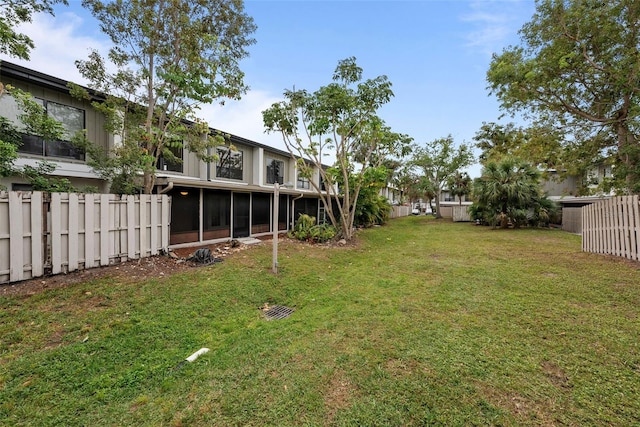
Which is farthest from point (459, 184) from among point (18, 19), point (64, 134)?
point (18, 19)

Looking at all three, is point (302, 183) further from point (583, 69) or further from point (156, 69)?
point (583, 69)

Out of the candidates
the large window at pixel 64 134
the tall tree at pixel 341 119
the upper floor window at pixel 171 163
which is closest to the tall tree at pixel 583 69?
the tall tree at pixel 341 119

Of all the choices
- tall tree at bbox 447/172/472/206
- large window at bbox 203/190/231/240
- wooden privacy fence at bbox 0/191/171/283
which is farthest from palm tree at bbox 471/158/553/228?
wooden privacy fence at bbox 0/191/171/283

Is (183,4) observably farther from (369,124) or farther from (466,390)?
(466,390)

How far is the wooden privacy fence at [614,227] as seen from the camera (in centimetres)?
603

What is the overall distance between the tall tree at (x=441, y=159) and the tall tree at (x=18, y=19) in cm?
2607

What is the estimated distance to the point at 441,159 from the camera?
81.3ft

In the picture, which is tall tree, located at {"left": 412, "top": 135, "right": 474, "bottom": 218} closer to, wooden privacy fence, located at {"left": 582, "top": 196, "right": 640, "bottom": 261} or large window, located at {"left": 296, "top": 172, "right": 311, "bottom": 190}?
large window, located at {"left": 296, "top": 172, "right": 311, "bottom": 190}

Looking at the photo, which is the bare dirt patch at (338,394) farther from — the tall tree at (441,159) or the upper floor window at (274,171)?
the tall tree at (441,159)

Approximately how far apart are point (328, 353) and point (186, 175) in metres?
10.4

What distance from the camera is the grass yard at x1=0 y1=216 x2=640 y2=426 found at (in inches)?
79.0

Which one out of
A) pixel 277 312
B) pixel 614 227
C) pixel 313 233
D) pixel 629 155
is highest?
pixel 629 155

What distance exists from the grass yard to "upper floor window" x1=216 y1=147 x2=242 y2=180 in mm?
7898

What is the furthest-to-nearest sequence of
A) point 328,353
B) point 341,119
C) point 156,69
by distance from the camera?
point 341,119 < point 156,69 < point 328,353
